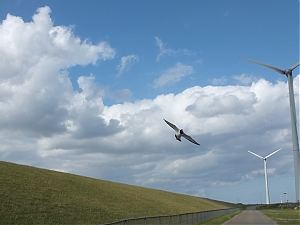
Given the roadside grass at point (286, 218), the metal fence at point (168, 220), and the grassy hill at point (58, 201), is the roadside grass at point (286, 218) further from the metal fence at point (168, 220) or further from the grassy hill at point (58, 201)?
the grassy hill at point (58, 201)

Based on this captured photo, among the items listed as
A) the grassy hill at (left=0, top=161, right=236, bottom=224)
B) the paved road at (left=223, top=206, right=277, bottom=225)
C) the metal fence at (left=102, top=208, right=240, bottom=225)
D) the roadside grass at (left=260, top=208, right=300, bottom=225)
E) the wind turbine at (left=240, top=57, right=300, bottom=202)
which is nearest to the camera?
the metal fence at (left=102, top=208, right=240, bottom=225)

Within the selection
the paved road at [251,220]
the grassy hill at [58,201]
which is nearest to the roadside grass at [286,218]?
the paved road at [251,220]

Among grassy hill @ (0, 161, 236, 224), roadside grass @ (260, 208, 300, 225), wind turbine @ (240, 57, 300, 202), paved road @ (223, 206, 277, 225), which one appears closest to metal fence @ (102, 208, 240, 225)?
paved road @ (223, 206, 277, 225)

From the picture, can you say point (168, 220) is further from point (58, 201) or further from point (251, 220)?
point (58, 201)

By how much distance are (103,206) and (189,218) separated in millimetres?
26127

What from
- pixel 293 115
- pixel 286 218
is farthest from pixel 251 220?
pixel 293 115

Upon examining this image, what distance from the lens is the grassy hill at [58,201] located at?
49.9m

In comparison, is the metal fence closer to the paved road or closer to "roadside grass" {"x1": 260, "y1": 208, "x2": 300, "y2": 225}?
the paved road

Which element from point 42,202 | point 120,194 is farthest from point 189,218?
point 120,194

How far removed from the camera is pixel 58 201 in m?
59.2

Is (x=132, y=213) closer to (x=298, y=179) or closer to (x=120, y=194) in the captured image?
(x=120, y=194)

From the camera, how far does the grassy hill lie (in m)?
49.9

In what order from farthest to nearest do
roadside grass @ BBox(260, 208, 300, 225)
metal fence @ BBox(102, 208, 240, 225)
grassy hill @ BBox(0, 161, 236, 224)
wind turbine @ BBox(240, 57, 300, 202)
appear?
wind turbine @ BBox(240, 57, 300, 202) < grassy hill @ BBox(0, 161, 236, 224) < roadside grass @ BBox(260, 208, 300, 225) < metal fence @ BBox(102, 208, 240, 225)

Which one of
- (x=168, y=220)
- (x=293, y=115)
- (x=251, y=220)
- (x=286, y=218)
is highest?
(x=293, y=115)
